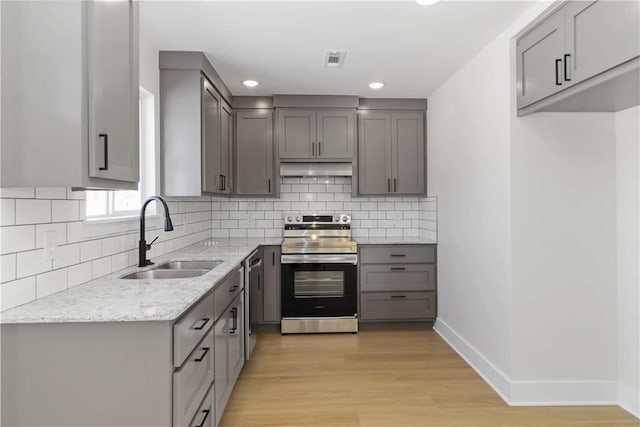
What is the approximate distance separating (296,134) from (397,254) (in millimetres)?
1709

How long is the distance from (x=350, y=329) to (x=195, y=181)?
7.13 feet

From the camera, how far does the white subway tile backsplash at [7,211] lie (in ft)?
4.95

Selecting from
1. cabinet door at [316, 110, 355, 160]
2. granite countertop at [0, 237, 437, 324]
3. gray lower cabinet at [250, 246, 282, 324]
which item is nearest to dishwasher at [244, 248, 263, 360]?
gray lower cabinet at [250, 246, 282, 324]

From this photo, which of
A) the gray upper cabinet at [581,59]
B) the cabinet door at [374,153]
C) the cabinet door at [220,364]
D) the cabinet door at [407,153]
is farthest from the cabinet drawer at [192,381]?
the cabinet door at [407,153]

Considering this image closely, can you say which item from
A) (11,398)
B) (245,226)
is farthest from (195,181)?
(11,398)

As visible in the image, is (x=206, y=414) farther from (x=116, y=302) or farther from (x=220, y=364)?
(x=116, y=302)

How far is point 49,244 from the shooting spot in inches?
69.6

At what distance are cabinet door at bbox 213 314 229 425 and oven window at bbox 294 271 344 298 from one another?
1.61m

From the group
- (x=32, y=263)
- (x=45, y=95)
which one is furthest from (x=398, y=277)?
(x=45, y=95)

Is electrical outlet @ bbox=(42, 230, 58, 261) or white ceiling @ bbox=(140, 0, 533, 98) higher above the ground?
white ceiling @ bbox=(140, 0, 533, 98)

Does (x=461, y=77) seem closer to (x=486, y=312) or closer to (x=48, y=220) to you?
(x=486, y=312)

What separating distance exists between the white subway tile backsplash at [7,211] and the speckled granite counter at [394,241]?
306 cm

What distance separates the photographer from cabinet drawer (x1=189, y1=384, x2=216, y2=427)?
177 cm

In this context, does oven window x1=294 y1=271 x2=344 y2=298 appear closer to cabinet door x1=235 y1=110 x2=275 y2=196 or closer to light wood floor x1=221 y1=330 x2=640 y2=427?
light wood floor x1=221 y1=330 x2=640 y2=427
